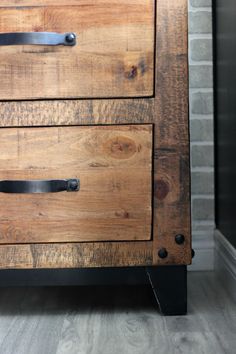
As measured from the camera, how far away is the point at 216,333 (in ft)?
4.19

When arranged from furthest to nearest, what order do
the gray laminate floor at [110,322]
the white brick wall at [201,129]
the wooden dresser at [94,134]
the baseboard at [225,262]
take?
the white brick wall at [201,129], the baseboard at [225,262], the wooden dresser at [94,134], the gray laminate floor at [110,322]

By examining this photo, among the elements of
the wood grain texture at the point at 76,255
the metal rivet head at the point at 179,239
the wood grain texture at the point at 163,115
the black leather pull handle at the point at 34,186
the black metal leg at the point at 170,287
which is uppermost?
the wood grain texture at the point at 163,115

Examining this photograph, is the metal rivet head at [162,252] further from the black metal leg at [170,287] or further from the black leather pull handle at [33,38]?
the black leather pull handle at [33,38]

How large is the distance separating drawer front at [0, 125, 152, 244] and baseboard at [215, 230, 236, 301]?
0.35m

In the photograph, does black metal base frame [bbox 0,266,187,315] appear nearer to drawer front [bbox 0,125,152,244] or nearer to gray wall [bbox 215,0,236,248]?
drawer front [bbox 0,125,152,244]

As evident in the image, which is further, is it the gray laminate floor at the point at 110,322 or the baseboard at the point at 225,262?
the baseboard at the point at 225,262

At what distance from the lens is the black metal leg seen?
1.39 meters

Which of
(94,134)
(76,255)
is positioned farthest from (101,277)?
(94,134)

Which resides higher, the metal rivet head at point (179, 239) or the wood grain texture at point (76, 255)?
the metal rivet head at point (179, 239)

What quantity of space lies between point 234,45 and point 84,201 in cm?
56

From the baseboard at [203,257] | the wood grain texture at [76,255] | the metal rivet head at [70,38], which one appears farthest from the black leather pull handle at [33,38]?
the baseboard at [203,257]

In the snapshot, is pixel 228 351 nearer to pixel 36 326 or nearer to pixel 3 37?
pixel 36 326

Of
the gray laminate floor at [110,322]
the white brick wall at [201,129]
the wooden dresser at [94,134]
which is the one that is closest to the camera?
the gray laminate floor at [110,322]

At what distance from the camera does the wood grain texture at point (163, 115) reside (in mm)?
1334
